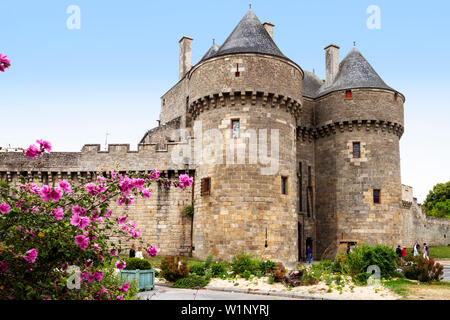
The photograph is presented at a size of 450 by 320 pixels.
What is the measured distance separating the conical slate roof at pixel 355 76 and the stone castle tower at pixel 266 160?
0.09m

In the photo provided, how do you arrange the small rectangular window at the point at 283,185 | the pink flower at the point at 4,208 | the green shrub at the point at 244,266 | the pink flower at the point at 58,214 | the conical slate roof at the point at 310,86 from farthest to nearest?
the conical slate roof at the point at 310,86 → the small rectangular window at the point at 283,185 → the green shrub at the point at 244,266 → the pink flower at the point at 58,214 → the pink flower at the point at 4,208

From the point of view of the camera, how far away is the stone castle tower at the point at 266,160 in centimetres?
1905

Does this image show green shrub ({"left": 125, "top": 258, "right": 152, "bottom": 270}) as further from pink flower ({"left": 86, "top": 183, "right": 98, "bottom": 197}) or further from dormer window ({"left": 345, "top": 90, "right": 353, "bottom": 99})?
dormer window ({"left": 345, "top": 90, "right": 353, "bottom": 99})

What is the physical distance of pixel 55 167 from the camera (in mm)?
23438

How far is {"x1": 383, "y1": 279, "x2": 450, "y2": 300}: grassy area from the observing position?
10.3m

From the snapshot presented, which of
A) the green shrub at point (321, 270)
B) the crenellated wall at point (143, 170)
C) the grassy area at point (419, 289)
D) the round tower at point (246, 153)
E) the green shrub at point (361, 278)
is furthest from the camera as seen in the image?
the crenellated wall at point (143, 170)

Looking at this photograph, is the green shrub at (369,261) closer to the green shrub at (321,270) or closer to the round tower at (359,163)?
the green shrub at (321,270)

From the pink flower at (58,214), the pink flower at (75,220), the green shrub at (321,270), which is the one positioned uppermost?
the pink flower at (58,214)

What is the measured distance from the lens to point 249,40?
20.8m

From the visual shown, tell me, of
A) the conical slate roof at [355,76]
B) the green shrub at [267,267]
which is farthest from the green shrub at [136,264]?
the conical slate roof at [355,76]

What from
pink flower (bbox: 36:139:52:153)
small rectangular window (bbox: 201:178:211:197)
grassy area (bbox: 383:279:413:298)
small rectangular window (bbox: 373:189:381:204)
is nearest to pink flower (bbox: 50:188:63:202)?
pink flower (bbox: 36:139:52:153)

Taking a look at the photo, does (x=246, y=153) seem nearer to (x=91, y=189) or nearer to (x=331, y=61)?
(x=331, y=61)

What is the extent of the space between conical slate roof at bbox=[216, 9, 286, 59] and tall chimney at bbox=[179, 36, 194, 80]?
847 cm
